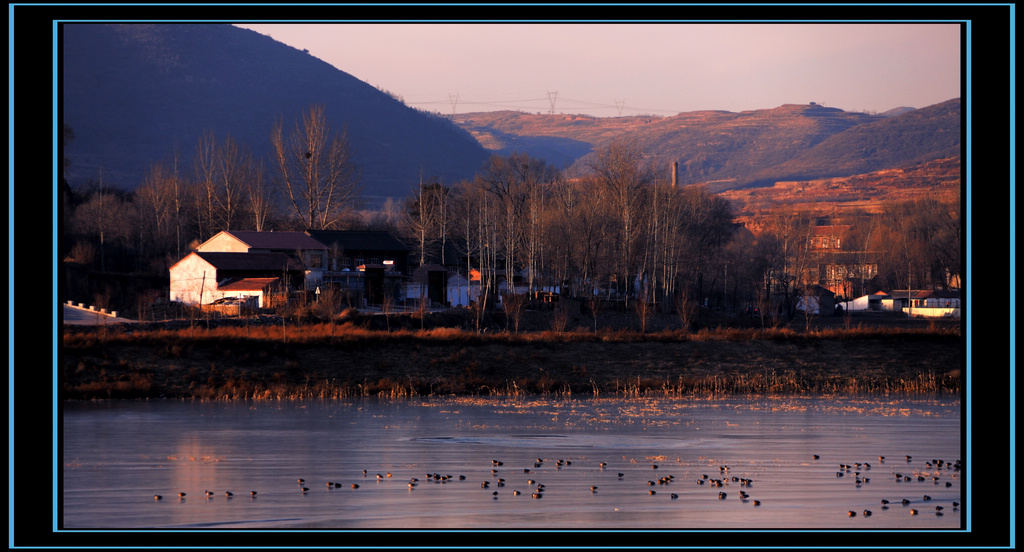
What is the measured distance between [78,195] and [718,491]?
288ft

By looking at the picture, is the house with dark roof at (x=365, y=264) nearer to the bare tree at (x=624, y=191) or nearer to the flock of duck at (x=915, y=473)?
the bare tree at (x=624, y=191)

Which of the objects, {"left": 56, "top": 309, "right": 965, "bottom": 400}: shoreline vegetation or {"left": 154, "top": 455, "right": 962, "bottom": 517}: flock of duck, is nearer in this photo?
{"left": 154, "top": 455, "right": 962, "bottom": 517}: flock of duck

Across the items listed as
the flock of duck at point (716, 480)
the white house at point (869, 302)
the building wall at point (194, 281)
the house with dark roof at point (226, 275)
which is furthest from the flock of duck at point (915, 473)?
the white house at point (869, 302)

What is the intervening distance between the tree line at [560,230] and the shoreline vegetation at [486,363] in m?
15.5

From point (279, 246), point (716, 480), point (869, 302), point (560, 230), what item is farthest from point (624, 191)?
point (716, 480)

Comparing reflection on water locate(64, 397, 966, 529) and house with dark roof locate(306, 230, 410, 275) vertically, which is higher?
house with dark roof locate(306, 230, 410, 275)

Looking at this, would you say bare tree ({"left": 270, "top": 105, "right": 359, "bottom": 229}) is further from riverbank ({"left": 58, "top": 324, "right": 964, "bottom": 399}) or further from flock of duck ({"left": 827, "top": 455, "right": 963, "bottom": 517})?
flock of duck ({"left": 827, "top": 455, "right": 963, "bottom": 517})

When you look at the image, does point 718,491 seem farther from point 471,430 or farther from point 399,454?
point 471,430

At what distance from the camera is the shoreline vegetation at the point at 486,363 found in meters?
34.8

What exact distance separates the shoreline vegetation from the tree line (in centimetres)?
1550

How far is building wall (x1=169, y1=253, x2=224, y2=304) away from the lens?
193 ft

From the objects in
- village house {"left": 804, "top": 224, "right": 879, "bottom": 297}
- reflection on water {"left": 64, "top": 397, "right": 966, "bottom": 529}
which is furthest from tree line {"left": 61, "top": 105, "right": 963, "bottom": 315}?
reflection on water {"left": 64, "top": 397, "right": 966, "bottom": 529}

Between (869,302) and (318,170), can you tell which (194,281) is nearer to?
(318,170)

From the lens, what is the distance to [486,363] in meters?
39.1
